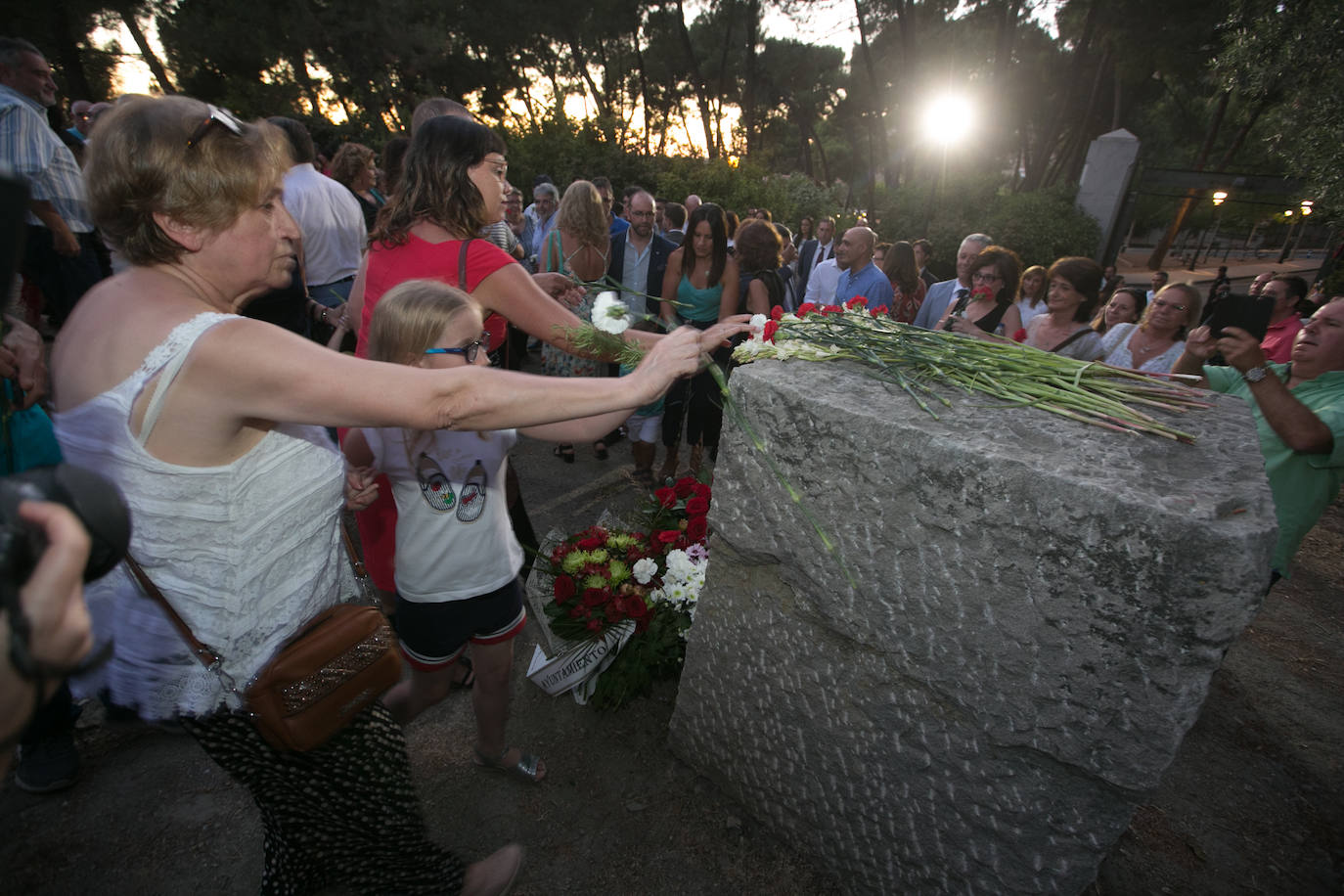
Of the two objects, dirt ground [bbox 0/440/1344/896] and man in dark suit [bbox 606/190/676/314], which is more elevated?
man in dark suit [bbox 606/190/676/314]

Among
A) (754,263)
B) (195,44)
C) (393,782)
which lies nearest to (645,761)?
(393,782)

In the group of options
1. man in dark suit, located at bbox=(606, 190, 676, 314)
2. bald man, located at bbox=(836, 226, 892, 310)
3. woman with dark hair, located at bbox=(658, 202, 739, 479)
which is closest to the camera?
woman with dark hair, located at bbox=(658, 202, 739, 479)

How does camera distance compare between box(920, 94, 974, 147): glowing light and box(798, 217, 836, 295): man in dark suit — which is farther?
box(920, 94, 974, 147): glowing light

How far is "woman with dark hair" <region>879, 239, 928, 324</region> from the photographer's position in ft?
18.9

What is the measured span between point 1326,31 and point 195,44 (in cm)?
2722

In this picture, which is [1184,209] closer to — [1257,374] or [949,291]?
[949,291]

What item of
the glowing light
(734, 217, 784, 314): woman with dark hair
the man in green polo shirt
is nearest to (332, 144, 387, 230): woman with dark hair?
(734, 217, 784, 314): woman with dark hair

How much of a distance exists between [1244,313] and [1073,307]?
1.33 metres

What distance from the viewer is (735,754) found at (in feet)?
7.34

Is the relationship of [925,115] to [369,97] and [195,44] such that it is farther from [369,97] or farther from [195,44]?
[195,44]

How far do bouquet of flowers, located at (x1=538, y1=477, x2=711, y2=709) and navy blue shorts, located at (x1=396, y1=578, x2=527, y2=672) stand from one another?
1.85ft

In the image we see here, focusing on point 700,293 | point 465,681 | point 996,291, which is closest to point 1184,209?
point 996,291

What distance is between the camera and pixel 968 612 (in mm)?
1519

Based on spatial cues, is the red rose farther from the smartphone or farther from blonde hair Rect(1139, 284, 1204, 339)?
blonde hair Rect(1139, 284, 1204, 339)
